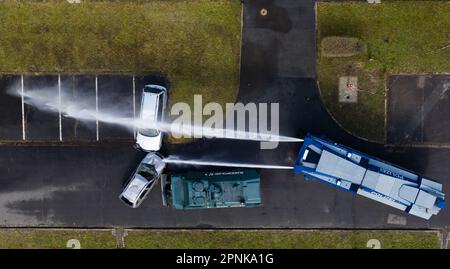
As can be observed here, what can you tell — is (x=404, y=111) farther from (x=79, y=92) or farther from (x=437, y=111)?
(x=79, y=92)

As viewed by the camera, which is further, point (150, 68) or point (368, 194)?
point (150, 68)

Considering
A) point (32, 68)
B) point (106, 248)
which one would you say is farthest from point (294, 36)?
point (106, 248)

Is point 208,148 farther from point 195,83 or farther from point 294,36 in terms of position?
point 294,36

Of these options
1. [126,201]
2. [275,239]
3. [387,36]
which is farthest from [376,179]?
[126,201]

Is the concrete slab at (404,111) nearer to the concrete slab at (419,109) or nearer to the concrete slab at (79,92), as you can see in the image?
the concrete slab at (419,109)

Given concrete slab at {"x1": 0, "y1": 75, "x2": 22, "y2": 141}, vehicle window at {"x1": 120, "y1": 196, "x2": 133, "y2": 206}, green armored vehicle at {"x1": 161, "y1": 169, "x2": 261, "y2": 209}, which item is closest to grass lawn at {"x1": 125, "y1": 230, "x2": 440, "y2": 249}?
vehicle window at {"x1": 120, "y1": 196, "x2": 133, "y2": 206}

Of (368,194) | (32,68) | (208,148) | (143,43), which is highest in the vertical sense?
(143,43)
